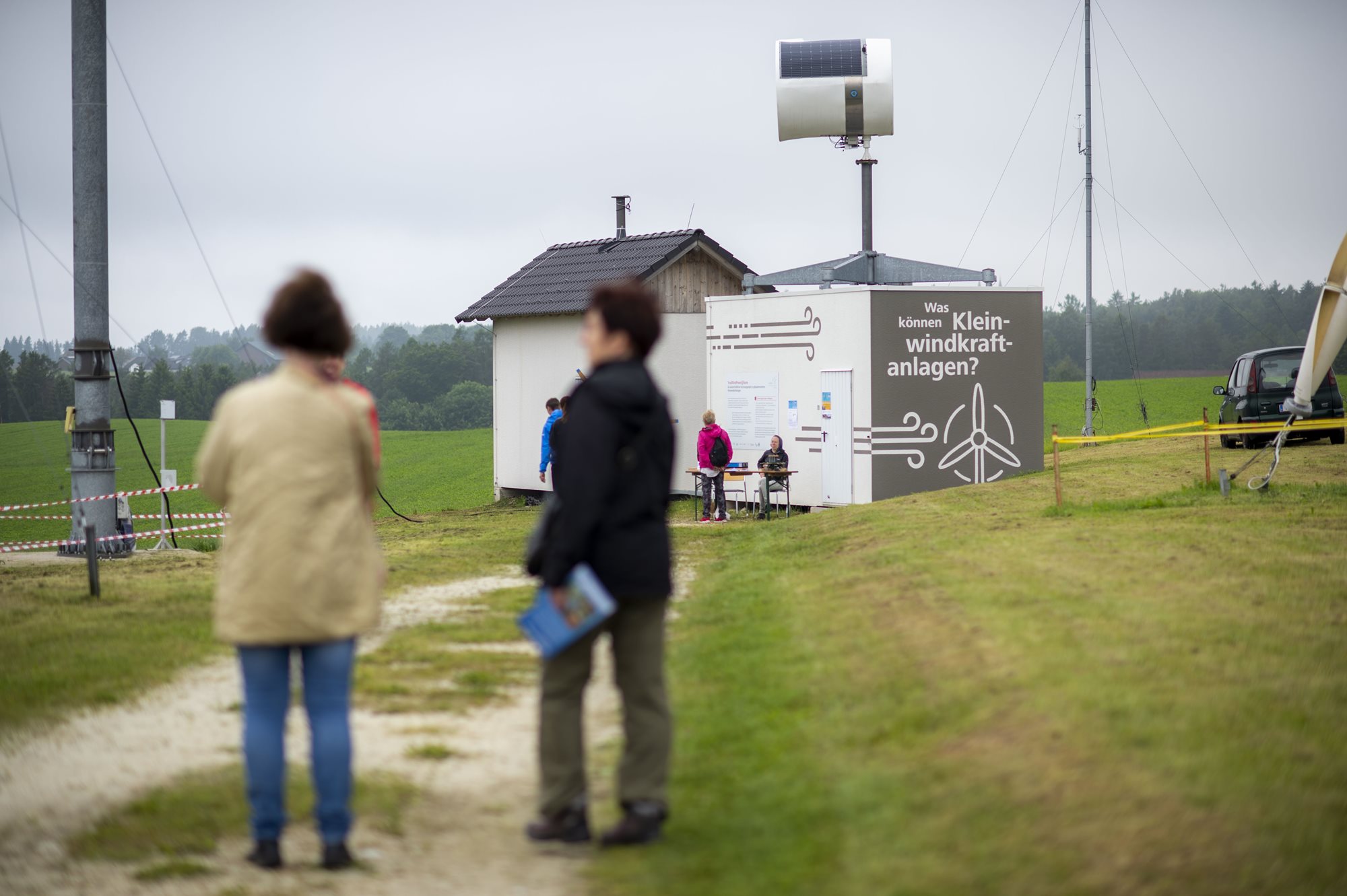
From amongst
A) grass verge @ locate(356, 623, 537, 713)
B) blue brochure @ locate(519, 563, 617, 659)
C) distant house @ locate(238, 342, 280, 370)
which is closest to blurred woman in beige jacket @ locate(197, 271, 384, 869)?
blue brochure @ locate(519, 563, 617, 659)

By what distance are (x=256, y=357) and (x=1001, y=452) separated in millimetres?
10882

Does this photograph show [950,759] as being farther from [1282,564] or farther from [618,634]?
[1282,564]

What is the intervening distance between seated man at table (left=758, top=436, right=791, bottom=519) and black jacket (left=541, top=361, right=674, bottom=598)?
14334 mm

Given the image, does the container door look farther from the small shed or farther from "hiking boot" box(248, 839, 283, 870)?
"hiking boot" box(248, 839, 283, 870)

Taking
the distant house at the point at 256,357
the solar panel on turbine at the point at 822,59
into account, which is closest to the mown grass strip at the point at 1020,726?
the distant house at the point at 256,357

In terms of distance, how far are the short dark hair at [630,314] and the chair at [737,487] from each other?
15.0 meters

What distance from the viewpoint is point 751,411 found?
69.0 ft

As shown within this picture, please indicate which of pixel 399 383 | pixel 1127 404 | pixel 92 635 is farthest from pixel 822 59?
pixel 399 383

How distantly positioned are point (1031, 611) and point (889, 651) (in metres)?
1.17

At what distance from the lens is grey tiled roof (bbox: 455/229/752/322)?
82.5 ft

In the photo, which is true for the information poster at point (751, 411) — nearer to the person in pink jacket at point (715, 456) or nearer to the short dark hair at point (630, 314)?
the person in pink jacket at point (715, 456)

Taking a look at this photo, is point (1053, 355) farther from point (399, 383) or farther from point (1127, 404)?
point (399, 383)

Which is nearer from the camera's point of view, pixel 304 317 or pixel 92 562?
pixel 304 317

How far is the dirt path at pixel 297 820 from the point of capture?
Answer: 4.59 m
